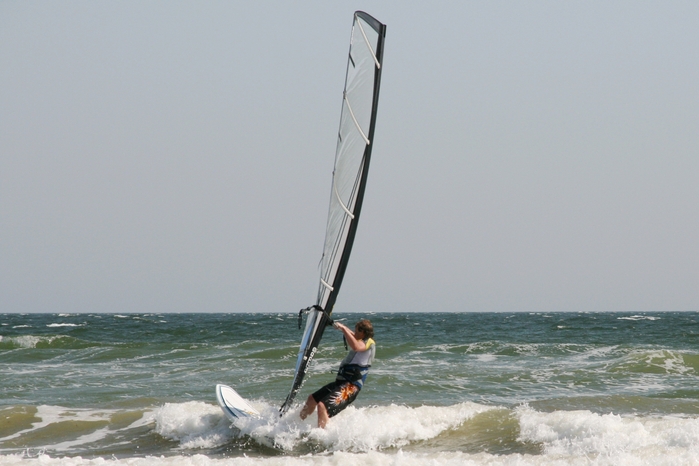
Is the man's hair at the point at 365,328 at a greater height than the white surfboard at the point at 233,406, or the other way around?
the man's hair at the point at 365,328

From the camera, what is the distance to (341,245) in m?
5.84

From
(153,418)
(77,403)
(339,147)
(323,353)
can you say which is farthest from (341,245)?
(323,353)

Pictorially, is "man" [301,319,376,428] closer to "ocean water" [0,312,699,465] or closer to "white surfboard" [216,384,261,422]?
"ocean water" [0,312,699,465]

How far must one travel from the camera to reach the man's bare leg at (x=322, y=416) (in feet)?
21.9

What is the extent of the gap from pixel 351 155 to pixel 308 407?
2.43m

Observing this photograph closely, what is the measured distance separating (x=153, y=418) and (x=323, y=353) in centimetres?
841

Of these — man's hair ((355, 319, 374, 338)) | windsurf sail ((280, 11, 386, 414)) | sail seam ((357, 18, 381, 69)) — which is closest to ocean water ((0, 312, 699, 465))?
man's hair ((355, 319, 374, 338))

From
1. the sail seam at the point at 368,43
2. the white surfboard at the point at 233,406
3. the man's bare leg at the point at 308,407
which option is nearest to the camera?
the sail seam at the point at 368,43

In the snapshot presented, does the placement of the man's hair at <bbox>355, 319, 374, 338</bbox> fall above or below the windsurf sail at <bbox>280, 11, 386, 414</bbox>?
below

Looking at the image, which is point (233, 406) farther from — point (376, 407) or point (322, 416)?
point (376, 407)

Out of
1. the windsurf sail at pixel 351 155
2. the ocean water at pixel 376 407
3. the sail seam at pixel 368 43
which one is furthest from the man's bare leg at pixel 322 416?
the sail seam at pixel 368 43

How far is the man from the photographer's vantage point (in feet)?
21.1

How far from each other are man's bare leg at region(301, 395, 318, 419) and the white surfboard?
0.66m

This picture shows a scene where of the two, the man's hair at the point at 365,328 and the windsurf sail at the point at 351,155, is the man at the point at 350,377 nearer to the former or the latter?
the man's hair at the point at 365,328
